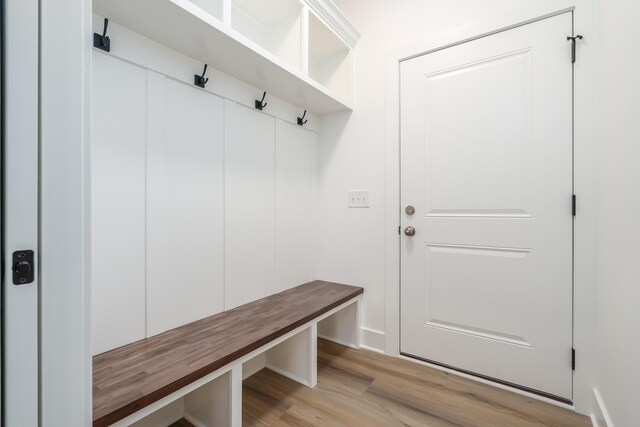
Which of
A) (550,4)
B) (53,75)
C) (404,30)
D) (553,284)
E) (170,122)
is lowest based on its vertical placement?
(553,284)

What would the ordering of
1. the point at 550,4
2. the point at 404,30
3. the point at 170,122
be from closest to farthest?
the point at 170,122, the point at 550,4, the point at 404,30

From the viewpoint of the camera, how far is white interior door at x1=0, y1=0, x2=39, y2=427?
59cm

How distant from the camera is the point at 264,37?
178cm

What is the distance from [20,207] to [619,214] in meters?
1.83

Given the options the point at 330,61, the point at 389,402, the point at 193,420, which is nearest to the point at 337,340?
the point at 389,402

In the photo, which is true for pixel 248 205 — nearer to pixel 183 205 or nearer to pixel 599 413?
pixel 183 205

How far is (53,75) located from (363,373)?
6.26 feet

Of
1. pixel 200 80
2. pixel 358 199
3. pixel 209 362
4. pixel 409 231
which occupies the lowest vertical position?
pixel 209 362

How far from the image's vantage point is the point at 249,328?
1379 mm

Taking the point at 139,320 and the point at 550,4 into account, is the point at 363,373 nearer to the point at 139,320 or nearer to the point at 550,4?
the point at 139,320

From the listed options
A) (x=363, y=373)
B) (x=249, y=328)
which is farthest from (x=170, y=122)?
(x=363, y=373)

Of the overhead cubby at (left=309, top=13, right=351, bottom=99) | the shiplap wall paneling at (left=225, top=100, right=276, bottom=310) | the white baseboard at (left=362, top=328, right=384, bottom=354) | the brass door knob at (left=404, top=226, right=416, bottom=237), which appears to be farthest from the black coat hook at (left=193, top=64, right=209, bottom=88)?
the white baseboard at (left=362, top=328, right=384, bottom=354)

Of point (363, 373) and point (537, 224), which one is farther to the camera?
point (363, 373)

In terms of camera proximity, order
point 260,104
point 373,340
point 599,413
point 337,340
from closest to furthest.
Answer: point 599,413
point 260,104
point 373,340
point 337,340
